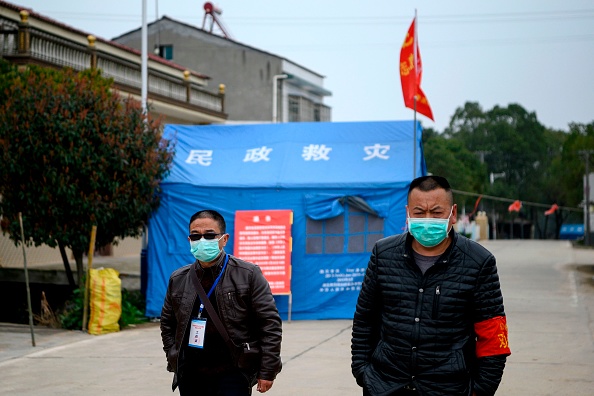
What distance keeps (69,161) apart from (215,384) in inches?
327

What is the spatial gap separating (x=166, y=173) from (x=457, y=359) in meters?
10.2

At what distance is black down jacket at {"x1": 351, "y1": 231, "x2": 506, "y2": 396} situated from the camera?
3.90 m

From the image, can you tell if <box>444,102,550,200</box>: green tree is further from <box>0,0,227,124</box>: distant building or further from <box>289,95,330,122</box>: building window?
<box>0,0,227,124</box>: distant building

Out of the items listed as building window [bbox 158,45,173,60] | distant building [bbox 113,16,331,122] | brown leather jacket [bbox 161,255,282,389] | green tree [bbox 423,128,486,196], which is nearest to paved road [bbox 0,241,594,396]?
brown leather jacket [bbox 161,255,282,389]

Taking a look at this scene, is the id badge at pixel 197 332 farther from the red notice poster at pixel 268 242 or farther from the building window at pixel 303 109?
the building window at pixel 303 109

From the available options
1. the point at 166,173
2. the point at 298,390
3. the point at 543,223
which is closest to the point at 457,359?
the point at 298,390

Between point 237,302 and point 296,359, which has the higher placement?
point 237,302

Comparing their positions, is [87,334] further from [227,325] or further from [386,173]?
[227,325]

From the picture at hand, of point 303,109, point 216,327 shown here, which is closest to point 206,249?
point 216,327

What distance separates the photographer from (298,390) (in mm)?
8227

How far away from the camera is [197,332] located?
15.5 ft

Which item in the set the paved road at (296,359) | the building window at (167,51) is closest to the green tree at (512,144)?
the building window at (167,51)

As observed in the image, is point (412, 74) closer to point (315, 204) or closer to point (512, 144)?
point (315, 204)

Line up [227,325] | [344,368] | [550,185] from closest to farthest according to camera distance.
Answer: [227,325], [344,368], [550,185]
